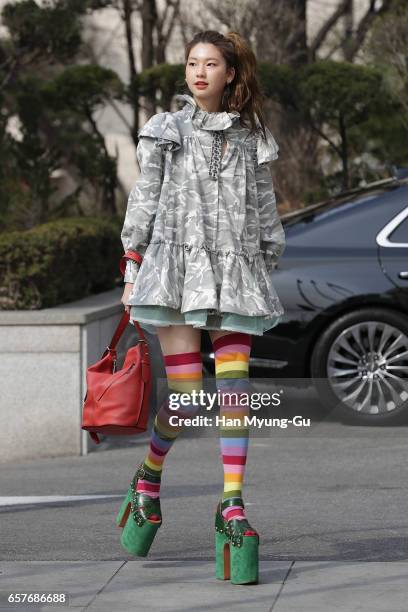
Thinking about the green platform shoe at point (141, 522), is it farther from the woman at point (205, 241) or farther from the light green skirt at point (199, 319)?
the light green skirt at point (199, 319)

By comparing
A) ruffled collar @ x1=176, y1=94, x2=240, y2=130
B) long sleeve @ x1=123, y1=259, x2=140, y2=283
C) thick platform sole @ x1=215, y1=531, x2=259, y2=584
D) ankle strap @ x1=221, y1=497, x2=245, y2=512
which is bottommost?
thick platform sole @ x1=215, y1=531, x2=259, y2=584

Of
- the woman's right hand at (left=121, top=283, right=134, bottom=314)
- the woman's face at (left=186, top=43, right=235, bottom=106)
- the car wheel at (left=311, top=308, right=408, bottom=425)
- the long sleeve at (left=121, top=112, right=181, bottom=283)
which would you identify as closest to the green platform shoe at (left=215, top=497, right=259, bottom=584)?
Result: the woman's right hand at (left=121, top=283, right=134, bottom=314)

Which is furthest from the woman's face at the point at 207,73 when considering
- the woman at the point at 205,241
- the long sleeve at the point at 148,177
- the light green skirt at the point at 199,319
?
the light green skirt at the point at 199,319

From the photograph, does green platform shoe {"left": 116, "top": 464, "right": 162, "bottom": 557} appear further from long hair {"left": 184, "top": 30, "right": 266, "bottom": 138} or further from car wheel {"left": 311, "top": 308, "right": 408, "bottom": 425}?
car wheel {"left": 311, "top": 308, "right": 408, "bottom": 425}

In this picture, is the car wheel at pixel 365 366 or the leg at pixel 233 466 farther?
the car wheel at pixel 365 366

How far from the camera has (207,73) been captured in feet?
17.1

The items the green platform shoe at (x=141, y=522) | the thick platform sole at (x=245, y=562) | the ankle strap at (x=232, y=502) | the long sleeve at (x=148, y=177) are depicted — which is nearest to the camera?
the thick platform sole at (x=245, y=562)

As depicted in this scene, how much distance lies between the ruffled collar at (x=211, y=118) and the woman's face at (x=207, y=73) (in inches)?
1.6

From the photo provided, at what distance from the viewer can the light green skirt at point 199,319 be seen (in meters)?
5.09

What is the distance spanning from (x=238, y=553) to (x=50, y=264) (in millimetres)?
4174

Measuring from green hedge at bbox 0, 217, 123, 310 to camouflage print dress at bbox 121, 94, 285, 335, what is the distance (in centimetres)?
347

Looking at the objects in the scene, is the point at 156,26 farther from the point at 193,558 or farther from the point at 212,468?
the point at 193,558

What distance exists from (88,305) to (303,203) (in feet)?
16.2

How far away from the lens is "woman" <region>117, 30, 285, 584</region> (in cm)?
509
